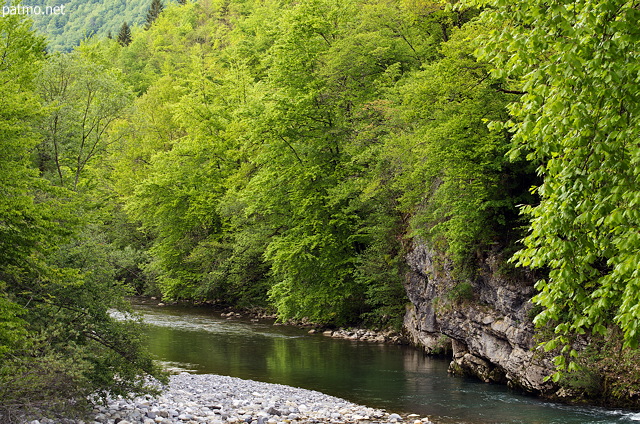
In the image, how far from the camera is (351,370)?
19844 mm

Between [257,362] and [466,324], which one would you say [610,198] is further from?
[257,362]

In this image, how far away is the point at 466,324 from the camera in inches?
749

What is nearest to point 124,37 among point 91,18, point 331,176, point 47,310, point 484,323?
point 331,176

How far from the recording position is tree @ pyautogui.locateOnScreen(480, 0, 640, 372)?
5973mm

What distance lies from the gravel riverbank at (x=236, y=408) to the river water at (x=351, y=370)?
1182 millimetres

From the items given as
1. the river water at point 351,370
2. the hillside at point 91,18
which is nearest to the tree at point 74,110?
the river water at point 351,370

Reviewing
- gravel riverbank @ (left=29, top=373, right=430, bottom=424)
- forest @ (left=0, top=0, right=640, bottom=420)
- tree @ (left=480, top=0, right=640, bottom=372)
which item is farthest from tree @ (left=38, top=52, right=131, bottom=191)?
tree @ (left=480, top=0, right=640, bottom=372)

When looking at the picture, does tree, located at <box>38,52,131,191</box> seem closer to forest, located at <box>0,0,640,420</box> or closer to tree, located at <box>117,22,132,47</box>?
forest, located at <box>0,0,640,420</box>

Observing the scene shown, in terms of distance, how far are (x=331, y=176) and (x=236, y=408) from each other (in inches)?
633

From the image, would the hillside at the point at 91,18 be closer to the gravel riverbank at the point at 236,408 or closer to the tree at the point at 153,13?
the tree at the point at 153,13

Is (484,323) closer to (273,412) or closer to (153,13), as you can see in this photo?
(273,412)

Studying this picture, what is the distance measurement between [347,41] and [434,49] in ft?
13.1

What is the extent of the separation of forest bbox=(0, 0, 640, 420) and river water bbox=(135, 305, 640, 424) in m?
1.82

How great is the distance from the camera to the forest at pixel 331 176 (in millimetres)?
6480
